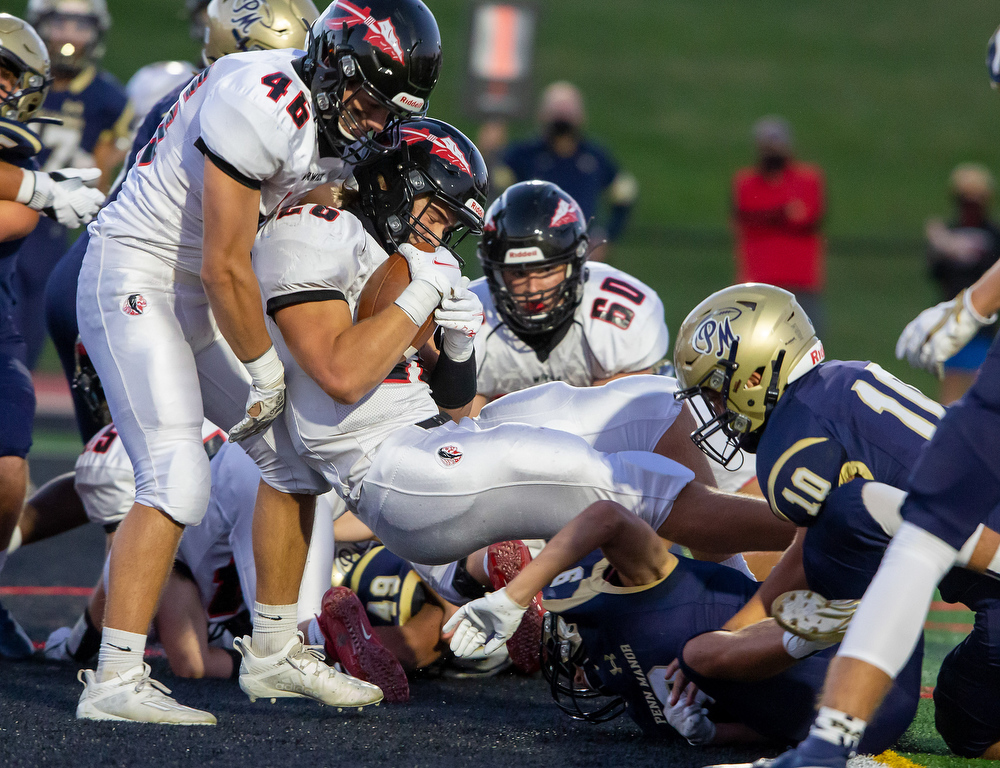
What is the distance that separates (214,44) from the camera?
463cm

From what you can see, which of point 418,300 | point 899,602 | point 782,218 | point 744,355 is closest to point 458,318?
point 418,300

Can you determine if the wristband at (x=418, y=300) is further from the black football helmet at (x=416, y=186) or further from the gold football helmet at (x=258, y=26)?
the gold football helmet at (x=258, y=26)

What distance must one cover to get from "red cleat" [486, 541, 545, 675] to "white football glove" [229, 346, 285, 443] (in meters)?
0.78

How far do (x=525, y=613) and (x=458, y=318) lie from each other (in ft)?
2.92

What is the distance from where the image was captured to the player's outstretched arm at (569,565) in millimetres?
2912

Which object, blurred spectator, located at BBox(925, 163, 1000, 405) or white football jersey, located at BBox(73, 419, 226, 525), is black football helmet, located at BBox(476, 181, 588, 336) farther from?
blurred spectator, located at BBox(925, 163, 1000, 405)

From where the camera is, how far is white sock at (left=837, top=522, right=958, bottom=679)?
234cm

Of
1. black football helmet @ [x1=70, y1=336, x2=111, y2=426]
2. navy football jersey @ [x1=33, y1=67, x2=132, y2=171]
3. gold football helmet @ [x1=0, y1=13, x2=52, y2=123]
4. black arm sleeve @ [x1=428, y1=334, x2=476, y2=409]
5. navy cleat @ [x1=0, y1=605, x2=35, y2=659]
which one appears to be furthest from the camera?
navy football jersey @ [x1=33, y1=67, x2=132, y2=171]

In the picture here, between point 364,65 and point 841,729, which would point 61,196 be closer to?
point 364,65

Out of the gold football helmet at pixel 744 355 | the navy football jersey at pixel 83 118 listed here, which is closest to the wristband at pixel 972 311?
the gold football helmet at pixel 744 355

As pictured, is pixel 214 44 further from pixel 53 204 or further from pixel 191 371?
pixel 191 371

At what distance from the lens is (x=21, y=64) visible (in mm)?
4328

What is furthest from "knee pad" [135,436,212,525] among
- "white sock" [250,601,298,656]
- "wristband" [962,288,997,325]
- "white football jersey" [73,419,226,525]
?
"wristband" [962,288,997,325]

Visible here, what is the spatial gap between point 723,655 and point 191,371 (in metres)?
1.59
